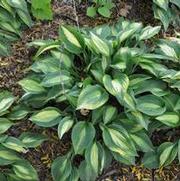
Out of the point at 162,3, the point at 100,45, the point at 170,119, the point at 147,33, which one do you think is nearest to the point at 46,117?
the point at 100,45

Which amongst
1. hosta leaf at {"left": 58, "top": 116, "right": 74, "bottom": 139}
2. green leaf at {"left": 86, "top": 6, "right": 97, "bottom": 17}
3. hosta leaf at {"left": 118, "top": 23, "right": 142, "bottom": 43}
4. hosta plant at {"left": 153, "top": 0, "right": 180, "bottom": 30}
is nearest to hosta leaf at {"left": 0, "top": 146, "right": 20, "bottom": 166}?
hosta leaf at {"left": 58, "top": 116, "right": 74, "bottom": 139}

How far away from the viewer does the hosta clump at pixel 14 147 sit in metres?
3.64

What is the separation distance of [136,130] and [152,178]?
43cm

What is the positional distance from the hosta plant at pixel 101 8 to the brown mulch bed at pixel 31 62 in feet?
0.25

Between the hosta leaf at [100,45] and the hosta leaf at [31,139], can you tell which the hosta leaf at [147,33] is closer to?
the hosta leaf at [100,45]

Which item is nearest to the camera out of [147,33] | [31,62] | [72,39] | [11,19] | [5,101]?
[5,101]

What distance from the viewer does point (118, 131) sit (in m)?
3.69

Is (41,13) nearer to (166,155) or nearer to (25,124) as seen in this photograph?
(25,124)

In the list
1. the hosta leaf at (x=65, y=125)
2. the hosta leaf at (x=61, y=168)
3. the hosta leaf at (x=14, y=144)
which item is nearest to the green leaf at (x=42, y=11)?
the hosta leaf at (x=65, y=125)

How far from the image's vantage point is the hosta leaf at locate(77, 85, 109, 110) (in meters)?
3.62

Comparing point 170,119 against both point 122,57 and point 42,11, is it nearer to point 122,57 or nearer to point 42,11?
point 122,57

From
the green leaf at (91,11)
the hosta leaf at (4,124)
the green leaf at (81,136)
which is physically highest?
the hosta leaf at (4,124)

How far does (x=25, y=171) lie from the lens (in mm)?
3660

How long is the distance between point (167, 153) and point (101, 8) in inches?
68.4
